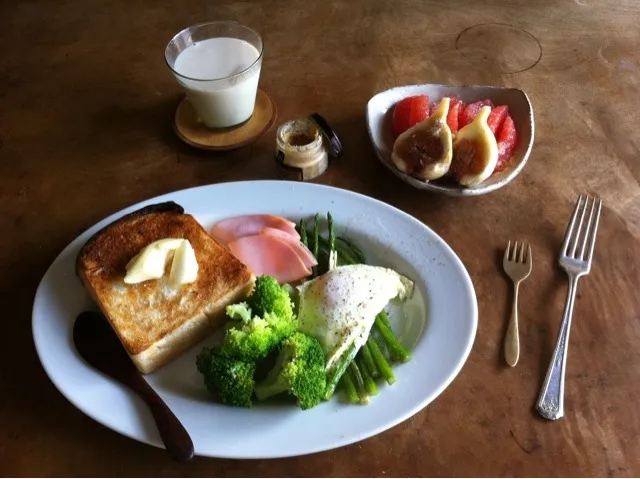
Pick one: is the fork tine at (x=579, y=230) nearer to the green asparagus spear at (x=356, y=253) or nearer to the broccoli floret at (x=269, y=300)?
the green asparagus spear at (x=356, y=253)

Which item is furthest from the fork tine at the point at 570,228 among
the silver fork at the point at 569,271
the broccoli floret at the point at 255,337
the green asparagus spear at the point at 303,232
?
the broccoli floret at the point at 255,337

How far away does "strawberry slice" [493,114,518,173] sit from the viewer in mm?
2154

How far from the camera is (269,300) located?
1.70 m

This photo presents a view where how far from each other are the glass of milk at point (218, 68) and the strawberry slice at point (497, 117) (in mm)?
954

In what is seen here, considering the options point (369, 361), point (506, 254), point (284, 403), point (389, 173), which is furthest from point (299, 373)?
point (389, 173)

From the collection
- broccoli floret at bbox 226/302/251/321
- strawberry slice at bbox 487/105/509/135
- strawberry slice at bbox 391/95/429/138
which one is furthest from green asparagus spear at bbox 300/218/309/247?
strawberry slice at bbox 487/105/509/135

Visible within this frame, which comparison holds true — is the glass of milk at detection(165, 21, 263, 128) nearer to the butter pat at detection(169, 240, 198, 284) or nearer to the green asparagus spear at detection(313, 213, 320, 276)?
the green asparagus spear at detection(313, 213, 320, 276)

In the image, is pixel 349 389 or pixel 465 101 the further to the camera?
pixel 465 101

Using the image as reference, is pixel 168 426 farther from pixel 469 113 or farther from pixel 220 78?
pixel 469 113

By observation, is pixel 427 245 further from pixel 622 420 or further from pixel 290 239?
pixel 622 420

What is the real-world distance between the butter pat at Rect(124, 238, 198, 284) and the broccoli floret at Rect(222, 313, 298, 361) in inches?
9.1

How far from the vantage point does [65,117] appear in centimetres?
249

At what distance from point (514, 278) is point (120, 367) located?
130 centimetres

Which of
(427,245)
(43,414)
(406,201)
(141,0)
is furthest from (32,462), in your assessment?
(141,0)
